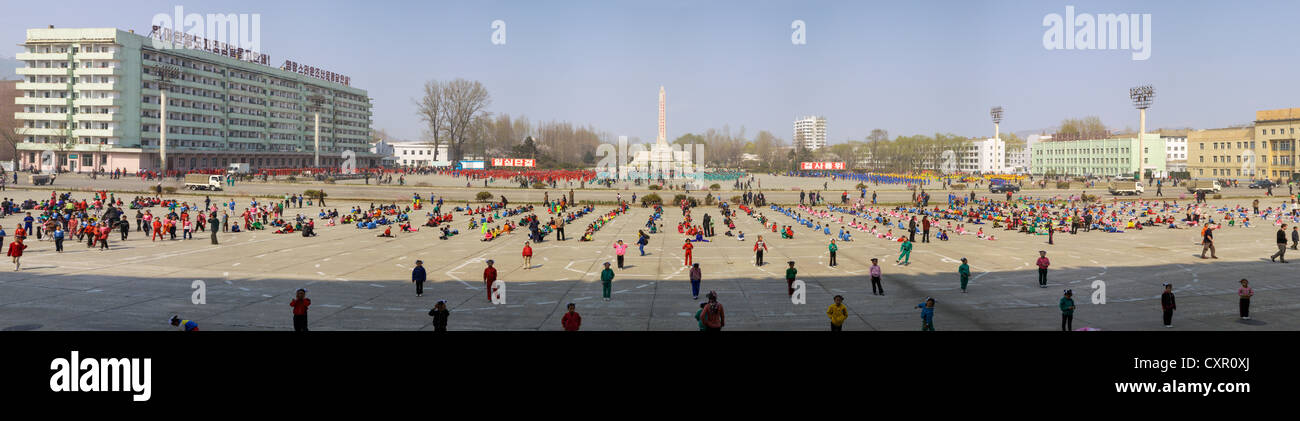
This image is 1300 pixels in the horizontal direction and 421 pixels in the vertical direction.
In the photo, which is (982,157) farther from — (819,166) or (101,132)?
(101,132)

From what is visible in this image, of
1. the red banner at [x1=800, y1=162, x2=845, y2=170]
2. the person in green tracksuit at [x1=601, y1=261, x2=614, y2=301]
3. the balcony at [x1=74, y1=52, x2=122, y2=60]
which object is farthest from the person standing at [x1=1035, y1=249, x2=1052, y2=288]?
the red banner at [x1=800, y1=162, x2=845, y2=170]

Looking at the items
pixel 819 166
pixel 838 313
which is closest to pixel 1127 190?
pixel 838 313

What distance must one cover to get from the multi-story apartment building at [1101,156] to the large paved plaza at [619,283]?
11618 cm

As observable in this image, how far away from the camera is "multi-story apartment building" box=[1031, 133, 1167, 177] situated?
424 ft

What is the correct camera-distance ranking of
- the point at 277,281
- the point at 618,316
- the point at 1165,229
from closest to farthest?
1. the point at 618,316
2. the point at 277,281
3. the point at 1165,229

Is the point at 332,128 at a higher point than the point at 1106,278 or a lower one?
higher

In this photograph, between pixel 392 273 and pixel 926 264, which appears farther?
pixel 926 264

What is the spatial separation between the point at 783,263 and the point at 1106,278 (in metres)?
10.0

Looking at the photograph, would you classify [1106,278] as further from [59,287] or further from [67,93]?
[67,93]

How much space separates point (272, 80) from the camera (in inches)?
4685

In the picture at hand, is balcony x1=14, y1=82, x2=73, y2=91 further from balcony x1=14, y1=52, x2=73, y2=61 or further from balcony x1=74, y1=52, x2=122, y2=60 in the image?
balcony x1=74, y1=52, x2=122, y2=60

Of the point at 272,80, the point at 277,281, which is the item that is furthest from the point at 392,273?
the point at 272,80
